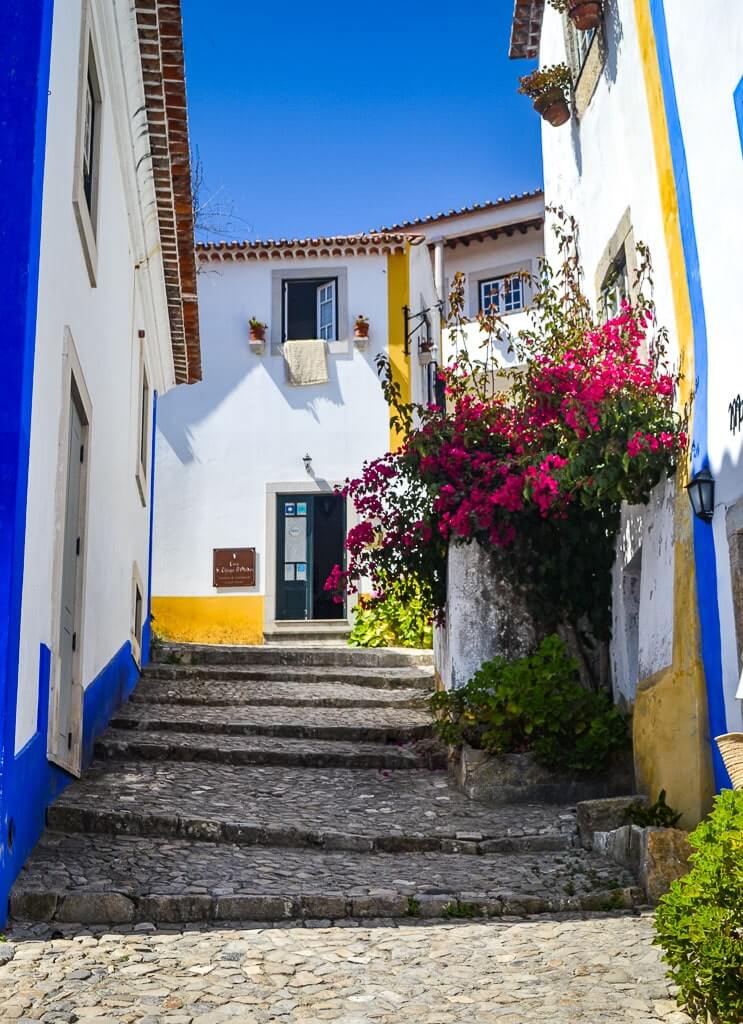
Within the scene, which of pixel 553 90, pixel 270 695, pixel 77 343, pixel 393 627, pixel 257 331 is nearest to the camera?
pixel 77 343

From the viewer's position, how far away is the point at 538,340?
8.02 metres

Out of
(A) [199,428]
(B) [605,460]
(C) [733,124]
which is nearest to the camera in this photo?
(C) [733,124]

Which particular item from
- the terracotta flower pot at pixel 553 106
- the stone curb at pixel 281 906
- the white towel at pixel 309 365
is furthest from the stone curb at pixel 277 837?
the white towel at pixel 309 365

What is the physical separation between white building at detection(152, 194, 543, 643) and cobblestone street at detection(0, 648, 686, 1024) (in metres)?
7.57

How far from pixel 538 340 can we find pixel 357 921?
4555 millimetres

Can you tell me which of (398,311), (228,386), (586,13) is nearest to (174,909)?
(586,13)

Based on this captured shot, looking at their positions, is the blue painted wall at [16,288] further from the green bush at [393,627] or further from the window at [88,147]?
the green bush at [393,627]

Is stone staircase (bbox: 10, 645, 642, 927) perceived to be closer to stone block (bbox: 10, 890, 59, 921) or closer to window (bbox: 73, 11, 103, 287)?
stone block (bbox: 10, 890, 59, 921)

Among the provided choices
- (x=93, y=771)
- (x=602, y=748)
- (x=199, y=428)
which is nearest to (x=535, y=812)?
(x=602, y=748)

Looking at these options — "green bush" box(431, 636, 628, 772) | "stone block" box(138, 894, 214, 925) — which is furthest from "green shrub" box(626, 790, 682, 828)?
"stone block" box(138, 894, 214, 925)

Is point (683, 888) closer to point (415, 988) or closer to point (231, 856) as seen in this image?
point (415, 988)

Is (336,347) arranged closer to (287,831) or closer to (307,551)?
(307,551)

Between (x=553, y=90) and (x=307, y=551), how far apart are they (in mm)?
8334

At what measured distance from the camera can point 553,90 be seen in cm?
1004
